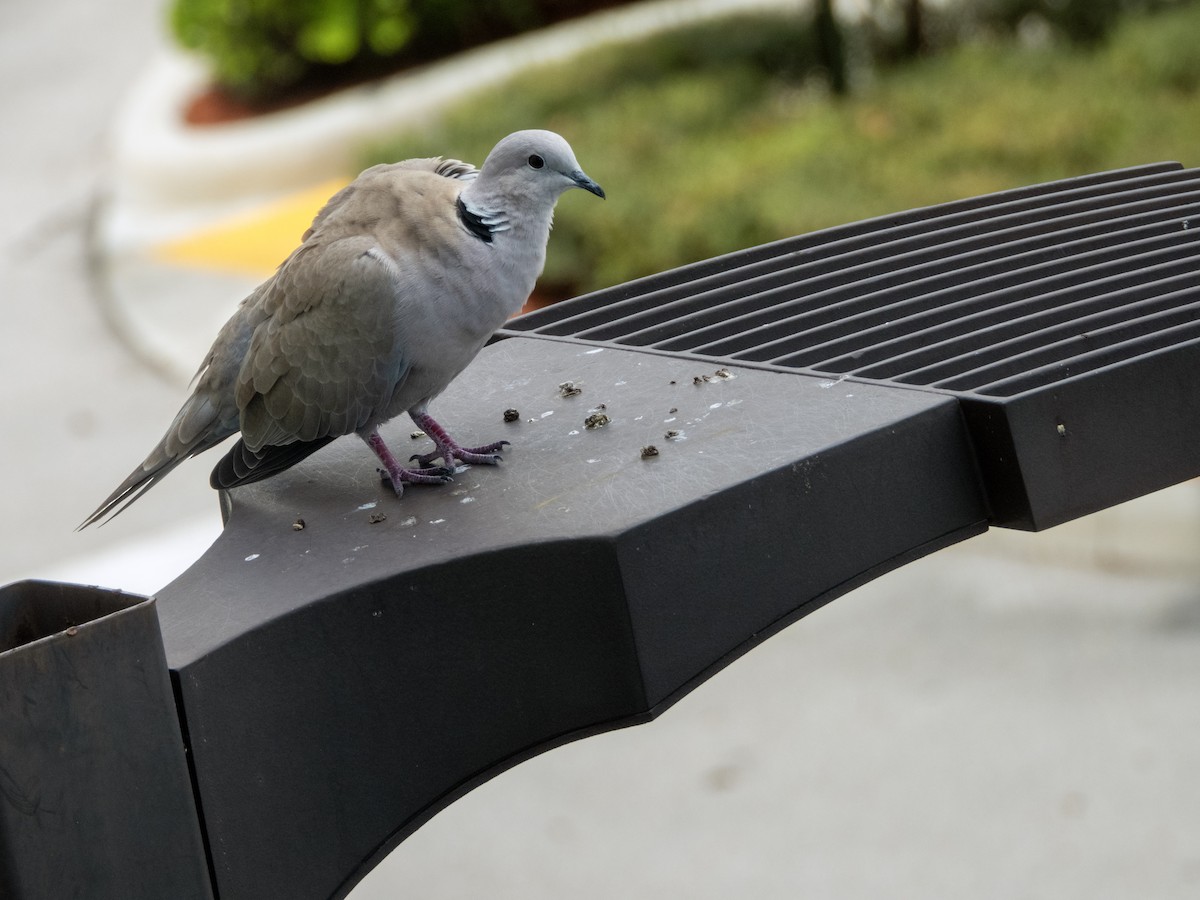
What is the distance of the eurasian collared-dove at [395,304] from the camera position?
2.05m

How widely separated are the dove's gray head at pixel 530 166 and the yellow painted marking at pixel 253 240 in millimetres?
6784

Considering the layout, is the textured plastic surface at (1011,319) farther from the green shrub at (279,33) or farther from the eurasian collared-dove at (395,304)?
the green shrub at (279,33)

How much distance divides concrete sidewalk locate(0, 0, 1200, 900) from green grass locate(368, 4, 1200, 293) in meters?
2.15

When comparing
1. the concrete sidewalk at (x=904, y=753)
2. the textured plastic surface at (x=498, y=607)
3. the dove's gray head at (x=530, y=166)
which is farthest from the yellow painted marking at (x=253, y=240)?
the textured plastic surface at (x=498, y=607)

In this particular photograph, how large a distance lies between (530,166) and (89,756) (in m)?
1.08

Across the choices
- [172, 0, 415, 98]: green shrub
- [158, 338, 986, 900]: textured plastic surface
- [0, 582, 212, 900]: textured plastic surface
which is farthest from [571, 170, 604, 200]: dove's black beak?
[172, 0, 415, 98]: green shrub

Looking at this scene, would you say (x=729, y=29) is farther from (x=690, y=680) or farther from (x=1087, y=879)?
(x=690, y=680)

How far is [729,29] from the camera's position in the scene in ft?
33.2

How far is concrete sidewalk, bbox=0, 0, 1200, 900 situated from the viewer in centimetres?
406

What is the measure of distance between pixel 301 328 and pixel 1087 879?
283 cm

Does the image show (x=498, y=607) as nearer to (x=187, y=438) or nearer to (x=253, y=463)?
(x=253, y=463)

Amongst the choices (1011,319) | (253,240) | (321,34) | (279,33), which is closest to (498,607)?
(1011,319)

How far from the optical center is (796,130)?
8.05 m

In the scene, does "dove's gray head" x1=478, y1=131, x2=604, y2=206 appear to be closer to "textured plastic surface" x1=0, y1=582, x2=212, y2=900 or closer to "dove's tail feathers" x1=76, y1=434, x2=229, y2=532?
"dove's tail feathers" x1=76, y1=434, x2=229, y2=532
